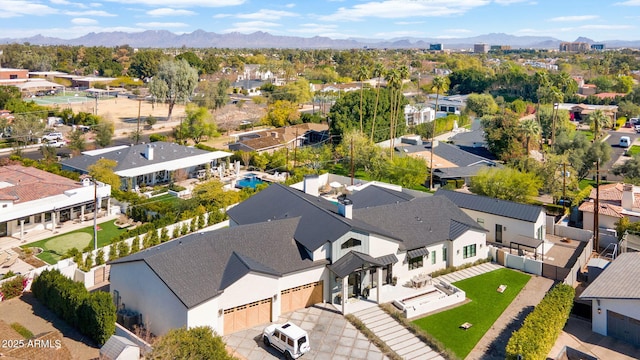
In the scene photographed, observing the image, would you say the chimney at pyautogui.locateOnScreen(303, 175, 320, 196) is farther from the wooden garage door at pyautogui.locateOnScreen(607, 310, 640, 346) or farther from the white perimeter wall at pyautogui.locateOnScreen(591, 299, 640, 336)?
the wooden garage door at pyautogui.locateOnScreen(607, 310, 640, 346)

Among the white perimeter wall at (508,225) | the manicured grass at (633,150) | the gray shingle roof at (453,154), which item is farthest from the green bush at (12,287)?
the manicured grass at (633,150)

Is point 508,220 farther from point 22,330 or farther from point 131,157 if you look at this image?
point 131,157

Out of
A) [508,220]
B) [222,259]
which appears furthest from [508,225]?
[222,259]

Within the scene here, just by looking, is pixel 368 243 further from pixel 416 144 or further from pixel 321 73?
pixel 321 73

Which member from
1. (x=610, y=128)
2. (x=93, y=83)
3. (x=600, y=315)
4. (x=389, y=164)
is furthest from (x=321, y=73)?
(x=600, y=315)

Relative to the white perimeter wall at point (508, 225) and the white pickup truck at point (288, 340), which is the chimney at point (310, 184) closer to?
the white perimeter wall at point (508, 225)
